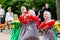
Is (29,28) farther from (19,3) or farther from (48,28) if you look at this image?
(19,3)

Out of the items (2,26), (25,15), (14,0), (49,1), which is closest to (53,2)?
(49,1)

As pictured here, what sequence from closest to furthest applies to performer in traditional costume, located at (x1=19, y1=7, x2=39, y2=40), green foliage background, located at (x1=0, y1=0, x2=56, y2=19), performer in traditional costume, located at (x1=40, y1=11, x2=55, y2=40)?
performer in traditional costume, located at (x1=40, y1=11, x2=55, y2=40), performer in traditional costume, located at (x1=19, y1=7, x2=39, y2=40), green foliage background, located at (x1=0, y1=0, x2=56, y2=19)

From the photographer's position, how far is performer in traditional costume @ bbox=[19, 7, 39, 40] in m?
9.88

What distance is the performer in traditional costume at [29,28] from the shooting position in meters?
9.88

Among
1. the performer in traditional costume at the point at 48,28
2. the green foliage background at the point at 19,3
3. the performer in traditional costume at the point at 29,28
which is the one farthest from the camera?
the green foliage background at the point at 19,3

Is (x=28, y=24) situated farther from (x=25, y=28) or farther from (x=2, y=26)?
(x=2, y=26)

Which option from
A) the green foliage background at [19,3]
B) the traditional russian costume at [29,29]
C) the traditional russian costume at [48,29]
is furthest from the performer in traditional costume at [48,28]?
the green foliage background at [19,3]

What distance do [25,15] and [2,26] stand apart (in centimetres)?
906

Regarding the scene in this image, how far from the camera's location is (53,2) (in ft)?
76.6

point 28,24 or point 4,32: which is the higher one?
point 28,24

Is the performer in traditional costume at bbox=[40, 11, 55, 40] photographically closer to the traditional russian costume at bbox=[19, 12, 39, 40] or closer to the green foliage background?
the traditional russian costume at bbox=[19, 12, 39, 40]

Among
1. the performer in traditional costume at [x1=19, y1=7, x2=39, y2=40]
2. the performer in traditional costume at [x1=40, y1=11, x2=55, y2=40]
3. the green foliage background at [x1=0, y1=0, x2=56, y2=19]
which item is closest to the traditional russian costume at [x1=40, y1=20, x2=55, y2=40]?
the performer in traditional costume at [x1=40, y1=11, x2=55, y2=40]

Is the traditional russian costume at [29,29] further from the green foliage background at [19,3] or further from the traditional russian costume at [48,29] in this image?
the green foliage background at [19,3]

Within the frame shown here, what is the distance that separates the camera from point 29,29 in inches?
396
